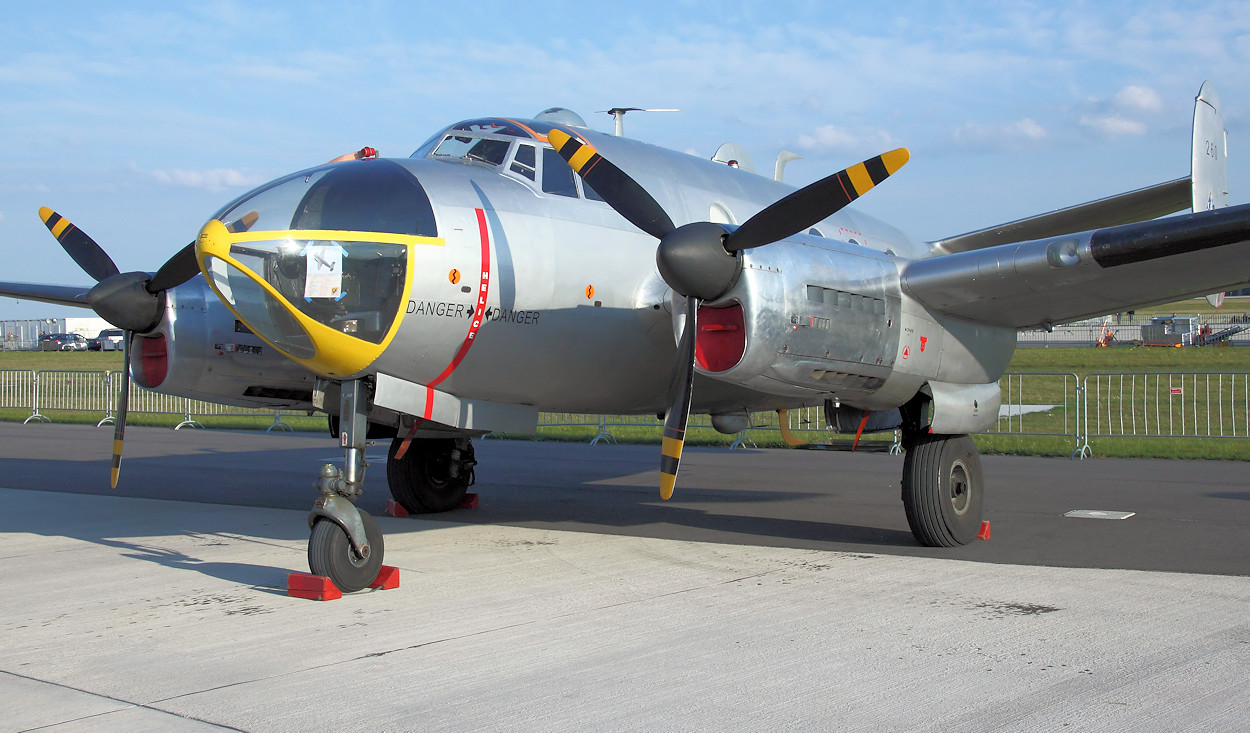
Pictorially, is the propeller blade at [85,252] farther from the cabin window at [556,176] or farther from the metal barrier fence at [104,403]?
the metal barrier fence at [104,403]

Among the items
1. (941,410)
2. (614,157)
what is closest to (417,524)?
(614,157)

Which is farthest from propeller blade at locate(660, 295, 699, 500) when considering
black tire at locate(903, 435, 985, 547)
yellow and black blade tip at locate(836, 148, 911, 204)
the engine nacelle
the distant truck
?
the distant truck

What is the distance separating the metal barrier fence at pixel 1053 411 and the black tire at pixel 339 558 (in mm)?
9517

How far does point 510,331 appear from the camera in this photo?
803cm

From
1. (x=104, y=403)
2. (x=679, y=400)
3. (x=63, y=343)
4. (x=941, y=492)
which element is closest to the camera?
(x=679, y=400)

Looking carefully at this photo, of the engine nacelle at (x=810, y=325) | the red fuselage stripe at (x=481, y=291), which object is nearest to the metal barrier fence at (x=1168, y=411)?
the engine nacelle at (x=810, y=325)

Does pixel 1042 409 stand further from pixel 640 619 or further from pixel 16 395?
pixel 16 395

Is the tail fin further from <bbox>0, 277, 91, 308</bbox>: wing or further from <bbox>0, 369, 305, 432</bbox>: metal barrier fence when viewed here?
<bbox>0, 369, 305, 432</bbox>: metal barrier fence

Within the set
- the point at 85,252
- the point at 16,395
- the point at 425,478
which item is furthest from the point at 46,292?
the point at 16,395

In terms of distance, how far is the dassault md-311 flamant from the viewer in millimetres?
7246

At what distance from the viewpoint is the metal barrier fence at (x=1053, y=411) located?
19.1m

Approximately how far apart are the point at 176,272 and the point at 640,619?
517 centimetres

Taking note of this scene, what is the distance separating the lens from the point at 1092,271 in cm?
818

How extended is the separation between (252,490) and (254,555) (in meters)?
5.21
